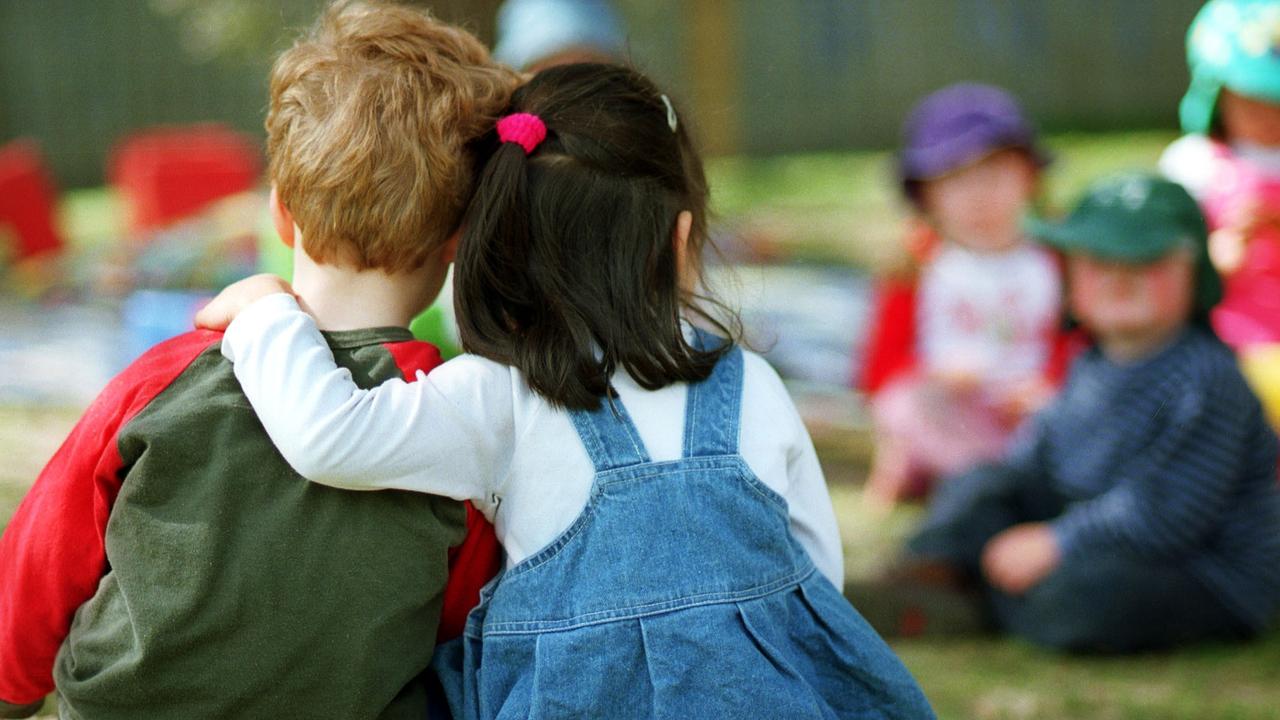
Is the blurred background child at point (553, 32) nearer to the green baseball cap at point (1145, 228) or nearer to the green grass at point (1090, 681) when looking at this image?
the green baseball cap at point (1145, 228)

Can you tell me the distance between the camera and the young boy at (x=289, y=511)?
1.77 m

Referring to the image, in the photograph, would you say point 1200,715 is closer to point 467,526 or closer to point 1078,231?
point 1078,231

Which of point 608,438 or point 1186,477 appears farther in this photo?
point 1186,477

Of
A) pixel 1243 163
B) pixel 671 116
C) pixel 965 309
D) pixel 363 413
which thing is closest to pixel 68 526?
pixel 363 413

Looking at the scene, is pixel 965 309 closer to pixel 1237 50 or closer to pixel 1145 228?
pixel 1237 50

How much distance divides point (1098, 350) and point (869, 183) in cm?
867

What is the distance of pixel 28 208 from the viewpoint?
28.4 ft

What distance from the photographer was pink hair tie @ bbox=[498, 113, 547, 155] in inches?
74.7

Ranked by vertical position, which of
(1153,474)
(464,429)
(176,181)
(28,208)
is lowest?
(28,208)

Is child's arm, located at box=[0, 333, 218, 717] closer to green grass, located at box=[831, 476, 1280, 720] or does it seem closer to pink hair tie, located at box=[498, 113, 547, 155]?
pink hair tie, located at box=[498, 113, 547, 155]

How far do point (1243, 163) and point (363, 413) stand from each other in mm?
3424

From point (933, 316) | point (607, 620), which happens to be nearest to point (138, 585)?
point (607, 620)

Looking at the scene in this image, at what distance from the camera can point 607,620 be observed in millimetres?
1825

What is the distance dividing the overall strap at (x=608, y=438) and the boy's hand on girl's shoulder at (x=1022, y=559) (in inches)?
76.0
